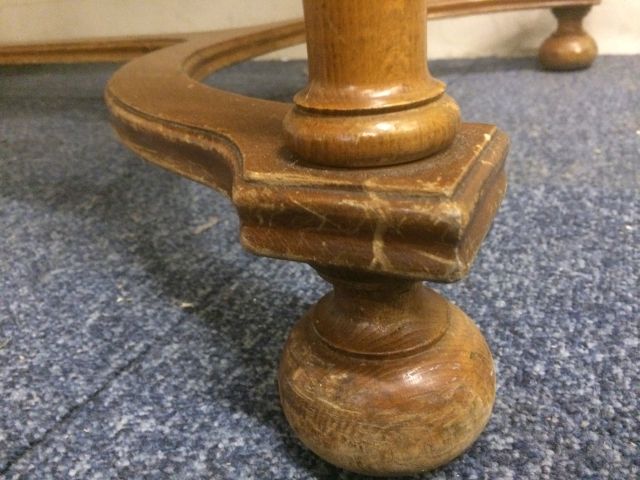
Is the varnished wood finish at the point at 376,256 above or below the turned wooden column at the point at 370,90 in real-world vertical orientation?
below

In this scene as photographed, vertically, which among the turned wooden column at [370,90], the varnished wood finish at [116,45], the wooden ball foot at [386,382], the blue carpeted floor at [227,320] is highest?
the turned wooden column at [370,90]

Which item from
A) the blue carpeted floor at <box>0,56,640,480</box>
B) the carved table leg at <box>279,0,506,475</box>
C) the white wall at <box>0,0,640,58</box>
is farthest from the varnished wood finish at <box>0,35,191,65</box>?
the carved table leg at <box>279,0,506,475</box>

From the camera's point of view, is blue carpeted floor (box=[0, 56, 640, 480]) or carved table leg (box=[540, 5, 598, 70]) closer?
blue carpeted floor (box=[0, 56, 640, 480])

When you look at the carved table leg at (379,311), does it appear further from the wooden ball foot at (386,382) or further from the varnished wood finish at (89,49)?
the varnished wood finish at (89,49)

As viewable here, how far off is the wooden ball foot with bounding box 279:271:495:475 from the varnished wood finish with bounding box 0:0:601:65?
84 cm

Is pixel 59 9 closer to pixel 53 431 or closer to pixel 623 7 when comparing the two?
pixel 623 7

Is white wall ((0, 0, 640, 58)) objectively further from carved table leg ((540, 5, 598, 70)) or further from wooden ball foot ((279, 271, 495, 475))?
wooden ball foot ((279, 271, 495, 475))

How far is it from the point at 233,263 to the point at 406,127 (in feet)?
1.18

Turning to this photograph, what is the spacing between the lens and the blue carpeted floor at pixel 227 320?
1.29ft

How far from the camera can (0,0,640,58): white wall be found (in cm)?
135

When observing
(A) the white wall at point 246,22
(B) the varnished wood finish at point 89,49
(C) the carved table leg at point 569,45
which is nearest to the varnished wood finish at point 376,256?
(B) the varnished wood finish at point 89,49

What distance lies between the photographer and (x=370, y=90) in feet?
1.01

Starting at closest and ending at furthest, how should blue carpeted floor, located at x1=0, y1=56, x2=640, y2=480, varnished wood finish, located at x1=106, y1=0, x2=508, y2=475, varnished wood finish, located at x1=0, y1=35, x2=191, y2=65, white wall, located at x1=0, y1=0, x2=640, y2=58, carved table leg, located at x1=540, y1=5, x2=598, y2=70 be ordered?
1. varnished wood finish, located at x1=106, y1=0, x2=508, y2=475
2. blue carpeted floor, located at x1=0, y1=56, x2=640, y2=480
3. varnished wood finish, located at x1=0, y1=35, x2=191, y2=65
4. carved table leg, located at x1=540, y1=5, x2=598, y2=70
5. white wall, located at x1=0, y1=0, x2=640, y2=58

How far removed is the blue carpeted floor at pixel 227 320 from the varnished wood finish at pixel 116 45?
0.25m
